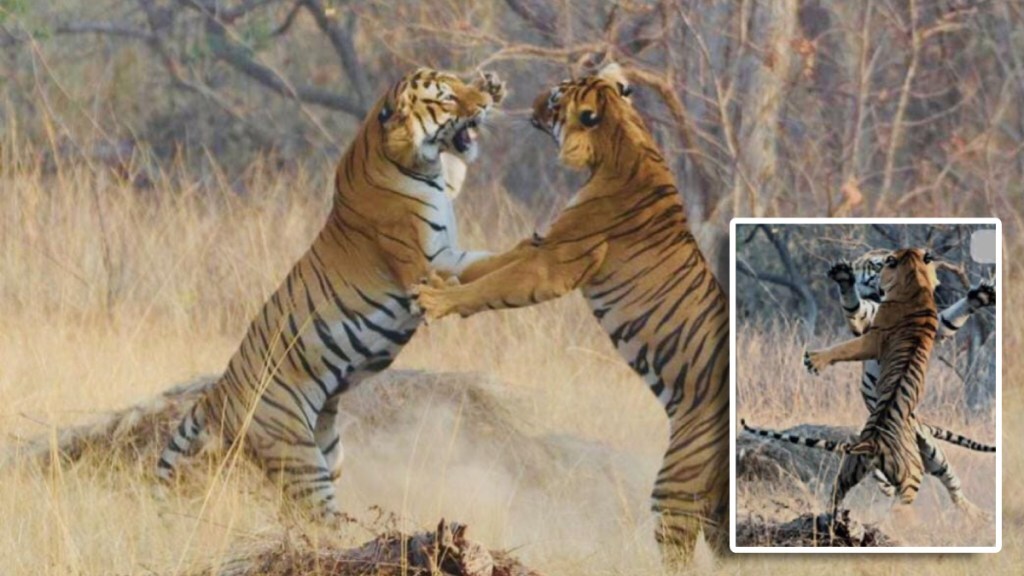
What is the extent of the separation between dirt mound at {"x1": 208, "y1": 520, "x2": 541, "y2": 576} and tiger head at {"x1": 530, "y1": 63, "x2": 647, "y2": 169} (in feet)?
4.09

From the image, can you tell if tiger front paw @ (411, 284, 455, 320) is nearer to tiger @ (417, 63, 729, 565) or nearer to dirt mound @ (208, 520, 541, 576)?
tiger @ (417, 63, 729, 565)

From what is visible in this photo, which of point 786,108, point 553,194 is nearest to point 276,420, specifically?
point 553,194

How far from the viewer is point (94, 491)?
8.90m

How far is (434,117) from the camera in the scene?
882 cm

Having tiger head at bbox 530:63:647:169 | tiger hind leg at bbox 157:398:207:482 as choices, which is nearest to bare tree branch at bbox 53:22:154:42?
tiger hind leg at bbox 157:398:207:482

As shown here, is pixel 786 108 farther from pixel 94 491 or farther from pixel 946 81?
pixel 94 491

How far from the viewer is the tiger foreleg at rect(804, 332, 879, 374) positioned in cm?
A: 884

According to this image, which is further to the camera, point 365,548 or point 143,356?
point 143,356

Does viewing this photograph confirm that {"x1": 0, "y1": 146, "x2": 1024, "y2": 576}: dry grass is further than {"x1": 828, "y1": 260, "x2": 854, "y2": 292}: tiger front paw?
No

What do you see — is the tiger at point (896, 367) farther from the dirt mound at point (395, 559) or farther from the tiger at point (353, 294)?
the tiger at point (353, 294)

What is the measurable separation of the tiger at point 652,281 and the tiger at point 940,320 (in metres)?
0.39

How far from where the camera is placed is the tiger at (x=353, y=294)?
28.9 ft

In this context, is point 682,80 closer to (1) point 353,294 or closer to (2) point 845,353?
(2) point 845,353

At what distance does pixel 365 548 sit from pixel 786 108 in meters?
2.07
